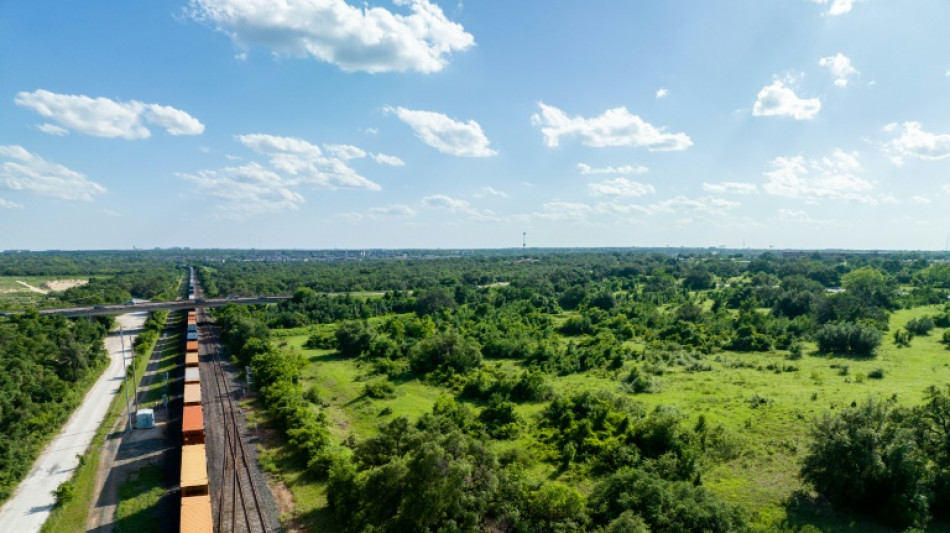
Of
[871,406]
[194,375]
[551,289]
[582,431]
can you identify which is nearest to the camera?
[871,406]

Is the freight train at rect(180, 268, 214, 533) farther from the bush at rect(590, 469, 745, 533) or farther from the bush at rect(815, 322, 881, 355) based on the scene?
the bush at rect(815, 322, 881, 355)

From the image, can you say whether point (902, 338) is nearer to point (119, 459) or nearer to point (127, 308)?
point (119, 459)

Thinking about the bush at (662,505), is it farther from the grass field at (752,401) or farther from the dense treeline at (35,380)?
the dense treeline at (35,380)

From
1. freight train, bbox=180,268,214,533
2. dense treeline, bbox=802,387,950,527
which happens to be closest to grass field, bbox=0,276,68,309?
freight train, bbox=180,268,214,533

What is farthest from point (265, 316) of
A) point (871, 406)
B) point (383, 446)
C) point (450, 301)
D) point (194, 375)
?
point (871, 406)

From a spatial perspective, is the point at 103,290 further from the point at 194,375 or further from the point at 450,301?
the point at 194,375
